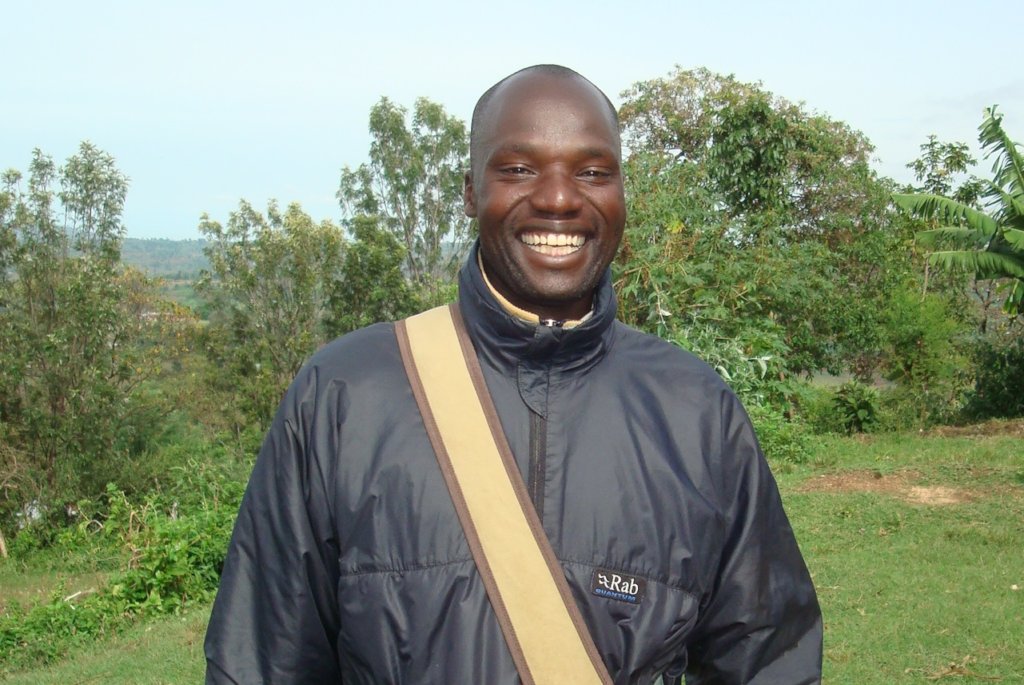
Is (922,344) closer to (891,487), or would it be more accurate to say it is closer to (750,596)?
(891,487)

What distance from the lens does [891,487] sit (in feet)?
26.2

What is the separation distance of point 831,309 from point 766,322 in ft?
18.6

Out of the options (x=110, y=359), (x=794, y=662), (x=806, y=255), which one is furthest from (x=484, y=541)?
(x=110, y=359)

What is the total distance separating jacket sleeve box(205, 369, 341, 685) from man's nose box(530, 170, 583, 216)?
42 centimetres

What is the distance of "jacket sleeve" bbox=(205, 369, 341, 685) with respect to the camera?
58.0 inches

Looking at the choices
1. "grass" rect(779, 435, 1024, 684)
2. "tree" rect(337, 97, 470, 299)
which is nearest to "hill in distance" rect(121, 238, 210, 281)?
"tree" rect(337, 97, 470, 299)

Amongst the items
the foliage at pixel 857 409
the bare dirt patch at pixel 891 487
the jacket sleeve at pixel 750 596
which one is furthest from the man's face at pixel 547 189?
the foliage at pixel 857 409

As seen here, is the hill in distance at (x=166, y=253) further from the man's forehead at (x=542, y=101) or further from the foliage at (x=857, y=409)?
the man's forehead at (x=542, y=101)

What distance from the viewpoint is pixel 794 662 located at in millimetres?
1584

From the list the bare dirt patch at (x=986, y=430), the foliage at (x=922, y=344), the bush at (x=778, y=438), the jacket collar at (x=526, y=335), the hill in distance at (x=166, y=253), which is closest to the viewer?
the jacket collar at (x=526, y=335)

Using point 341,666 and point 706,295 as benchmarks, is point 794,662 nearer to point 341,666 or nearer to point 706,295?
point 341,666

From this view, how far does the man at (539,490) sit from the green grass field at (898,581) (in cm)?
334

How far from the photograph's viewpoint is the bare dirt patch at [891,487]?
7.61 m

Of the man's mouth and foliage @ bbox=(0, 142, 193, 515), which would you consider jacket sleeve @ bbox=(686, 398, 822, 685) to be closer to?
the man's mouth
